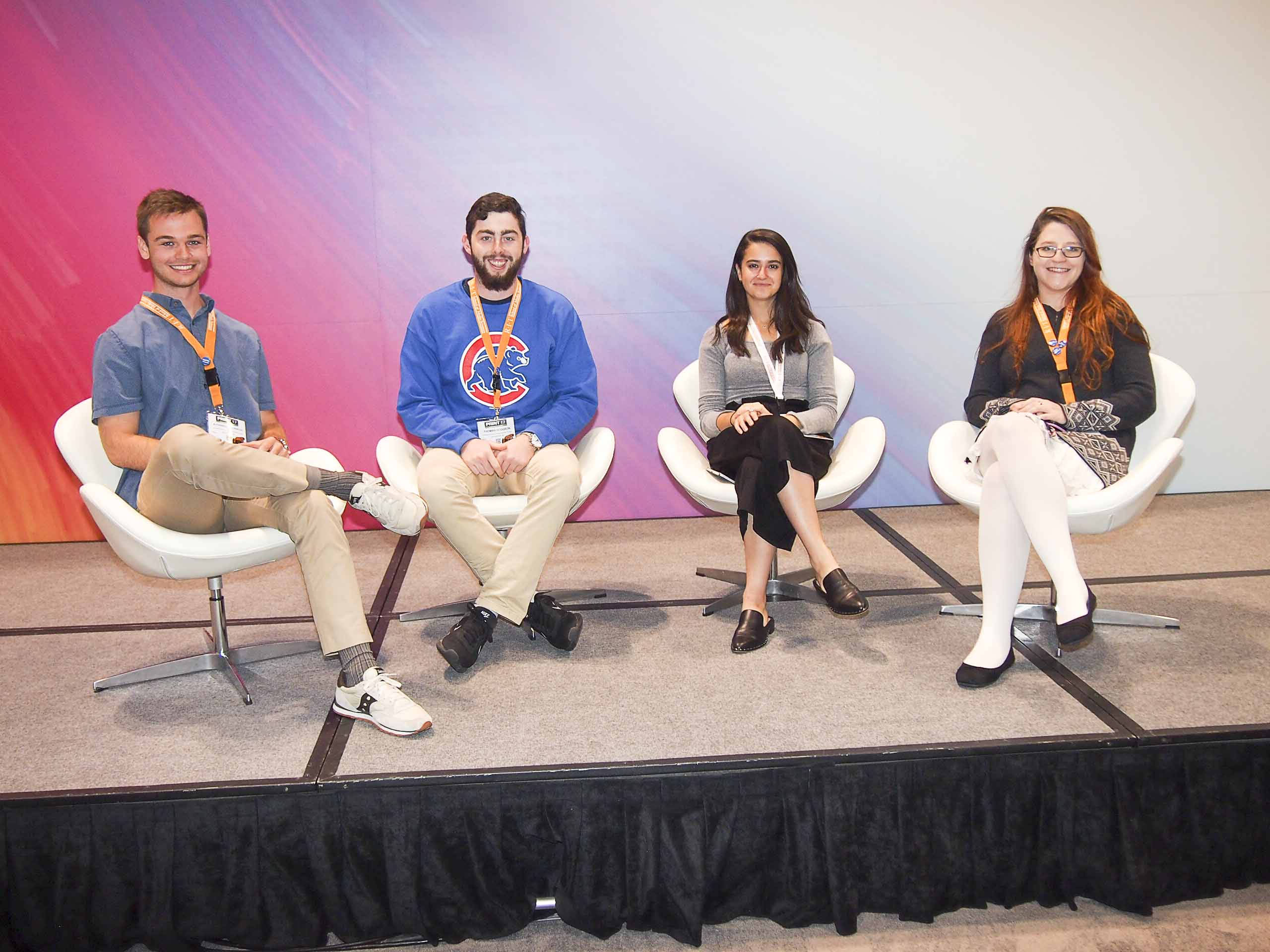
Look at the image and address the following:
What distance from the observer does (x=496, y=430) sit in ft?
10.6

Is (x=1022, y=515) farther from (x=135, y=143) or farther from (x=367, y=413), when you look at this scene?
(x=135, y=143)

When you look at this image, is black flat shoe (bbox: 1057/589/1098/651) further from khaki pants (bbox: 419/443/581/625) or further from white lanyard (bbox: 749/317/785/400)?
khaki pants (bbox: 419/443/581/625)

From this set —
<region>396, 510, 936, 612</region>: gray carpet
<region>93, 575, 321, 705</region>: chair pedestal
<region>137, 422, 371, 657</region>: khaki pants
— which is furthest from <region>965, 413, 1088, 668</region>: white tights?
<region>93, 575, 321, 705</region>: chair pedestal

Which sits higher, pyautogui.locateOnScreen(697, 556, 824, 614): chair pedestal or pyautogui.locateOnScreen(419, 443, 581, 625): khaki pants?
pyautogui.locateOnScreen(419, 443, 581, 625): khaki pants

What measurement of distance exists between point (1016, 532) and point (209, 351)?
2.32 m

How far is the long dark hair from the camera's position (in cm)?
336

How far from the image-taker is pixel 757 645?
302 centimetres

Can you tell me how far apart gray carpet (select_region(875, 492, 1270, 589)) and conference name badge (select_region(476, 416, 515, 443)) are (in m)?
1.71

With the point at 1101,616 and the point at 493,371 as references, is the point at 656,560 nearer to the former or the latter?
the point at 493,371

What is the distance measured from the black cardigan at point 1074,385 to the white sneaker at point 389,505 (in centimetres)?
172

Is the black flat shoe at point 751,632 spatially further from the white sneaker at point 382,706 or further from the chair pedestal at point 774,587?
the white sneaker at point 382,706

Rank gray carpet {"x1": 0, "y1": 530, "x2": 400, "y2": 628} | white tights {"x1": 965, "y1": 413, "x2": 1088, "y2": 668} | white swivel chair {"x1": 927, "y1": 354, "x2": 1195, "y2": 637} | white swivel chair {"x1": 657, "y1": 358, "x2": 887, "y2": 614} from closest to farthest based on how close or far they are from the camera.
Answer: white tights {"x1": 965, "y1": 413, "x2": 1088, "y2": 668} → white swivel chair {"x1": 927, "y1": 354, "x2": 1195, "y2": 637} → white swivel chair {"x1": 657, "y1": 358, "x2": 887, "y2": 614} → gray carpet {"x1": 0, "y1": 530, "x2": 400, "y2": 628}

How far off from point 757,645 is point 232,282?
2838 millimetres

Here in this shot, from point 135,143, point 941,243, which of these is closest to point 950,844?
point 941,243
